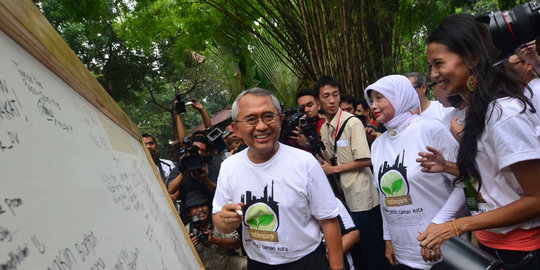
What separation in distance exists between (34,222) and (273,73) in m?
9.16

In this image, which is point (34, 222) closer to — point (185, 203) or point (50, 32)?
point (50, 32)

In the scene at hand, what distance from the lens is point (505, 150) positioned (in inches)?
49.6

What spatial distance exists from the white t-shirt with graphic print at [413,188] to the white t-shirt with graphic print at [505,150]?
12.9 inches

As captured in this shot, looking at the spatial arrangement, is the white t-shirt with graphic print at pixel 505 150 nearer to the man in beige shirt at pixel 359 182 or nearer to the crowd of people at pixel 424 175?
the crowd of people at pixel 424 175

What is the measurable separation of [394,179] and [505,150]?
2.24ft

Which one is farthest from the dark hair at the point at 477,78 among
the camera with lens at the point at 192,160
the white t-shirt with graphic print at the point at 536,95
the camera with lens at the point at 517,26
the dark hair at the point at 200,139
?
the dark hair at the point at 200,139

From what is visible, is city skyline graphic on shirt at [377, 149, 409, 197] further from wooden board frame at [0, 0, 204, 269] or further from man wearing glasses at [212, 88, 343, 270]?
wooden board frame at [0, 0, 204, 269]

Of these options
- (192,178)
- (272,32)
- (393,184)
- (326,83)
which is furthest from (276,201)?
(272,32)

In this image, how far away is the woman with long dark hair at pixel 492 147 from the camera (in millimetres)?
1250

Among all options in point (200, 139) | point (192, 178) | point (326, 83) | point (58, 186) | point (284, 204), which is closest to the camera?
point (58, 186)

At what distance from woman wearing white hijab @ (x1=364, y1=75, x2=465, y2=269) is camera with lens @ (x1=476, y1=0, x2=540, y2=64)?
722 millimetres

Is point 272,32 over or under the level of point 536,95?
over

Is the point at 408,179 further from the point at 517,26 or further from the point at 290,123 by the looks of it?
the point at 290,123

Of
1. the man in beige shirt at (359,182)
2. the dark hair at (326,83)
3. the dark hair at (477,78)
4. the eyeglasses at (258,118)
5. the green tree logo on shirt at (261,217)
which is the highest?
the dark hair at (326,83)
